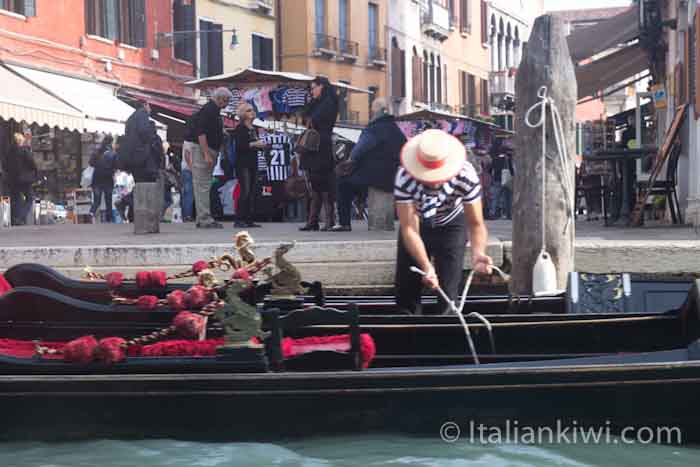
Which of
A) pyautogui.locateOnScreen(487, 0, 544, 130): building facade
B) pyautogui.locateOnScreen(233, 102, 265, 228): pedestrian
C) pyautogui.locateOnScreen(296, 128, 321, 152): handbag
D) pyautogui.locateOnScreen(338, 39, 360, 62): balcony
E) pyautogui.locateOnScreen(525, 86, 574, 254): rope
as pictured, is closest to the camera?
pyautogui.locateOnScreen(525, 86, 574, 254): rope

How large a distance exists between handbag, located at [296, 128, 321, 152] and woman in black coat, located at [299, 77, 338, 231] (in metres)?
0.05

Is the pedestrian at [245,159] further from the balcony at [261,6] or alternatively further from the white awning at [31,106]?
the balcony at [261,6]

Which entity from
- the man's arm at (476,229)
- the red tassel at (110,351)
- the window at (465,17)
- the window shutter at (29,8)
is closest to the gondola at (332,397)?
the red tassel at (110,351)

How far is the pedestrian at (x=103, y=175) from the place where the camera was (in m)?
19.6

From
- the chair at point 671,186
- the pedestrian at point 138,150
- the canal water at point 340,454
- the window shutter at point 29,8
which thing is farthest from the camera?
the window shutter at point 29,8

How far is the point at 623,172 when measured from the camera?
536 inches

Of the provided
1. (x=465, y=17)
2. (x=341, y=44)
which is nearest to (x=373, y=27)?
(x=341, y=44)

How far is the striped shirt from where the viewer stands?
662 cm

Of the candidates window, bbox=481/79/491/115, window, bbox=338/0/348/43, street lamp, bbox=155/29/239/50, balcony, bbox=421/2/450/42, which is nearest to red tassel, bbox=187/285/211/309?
street lamp, bbox=155/29/239/50

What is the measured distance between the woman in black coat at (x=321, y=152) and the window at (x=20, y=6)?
9.32m

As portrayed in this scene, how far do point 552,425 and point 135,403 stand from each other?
1800mm

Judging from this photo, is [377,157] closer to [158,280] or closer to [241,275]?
[158,280]

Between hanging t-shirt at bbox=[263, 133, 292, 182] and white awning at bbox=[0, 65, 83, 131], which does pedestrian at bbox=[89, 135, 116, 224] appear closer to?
white awning at bbox=[0, 65, 83, 131]

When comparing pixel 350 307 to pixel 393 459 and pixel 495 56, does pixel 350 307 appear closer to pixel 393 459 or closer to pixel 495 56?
pixel 393 459
